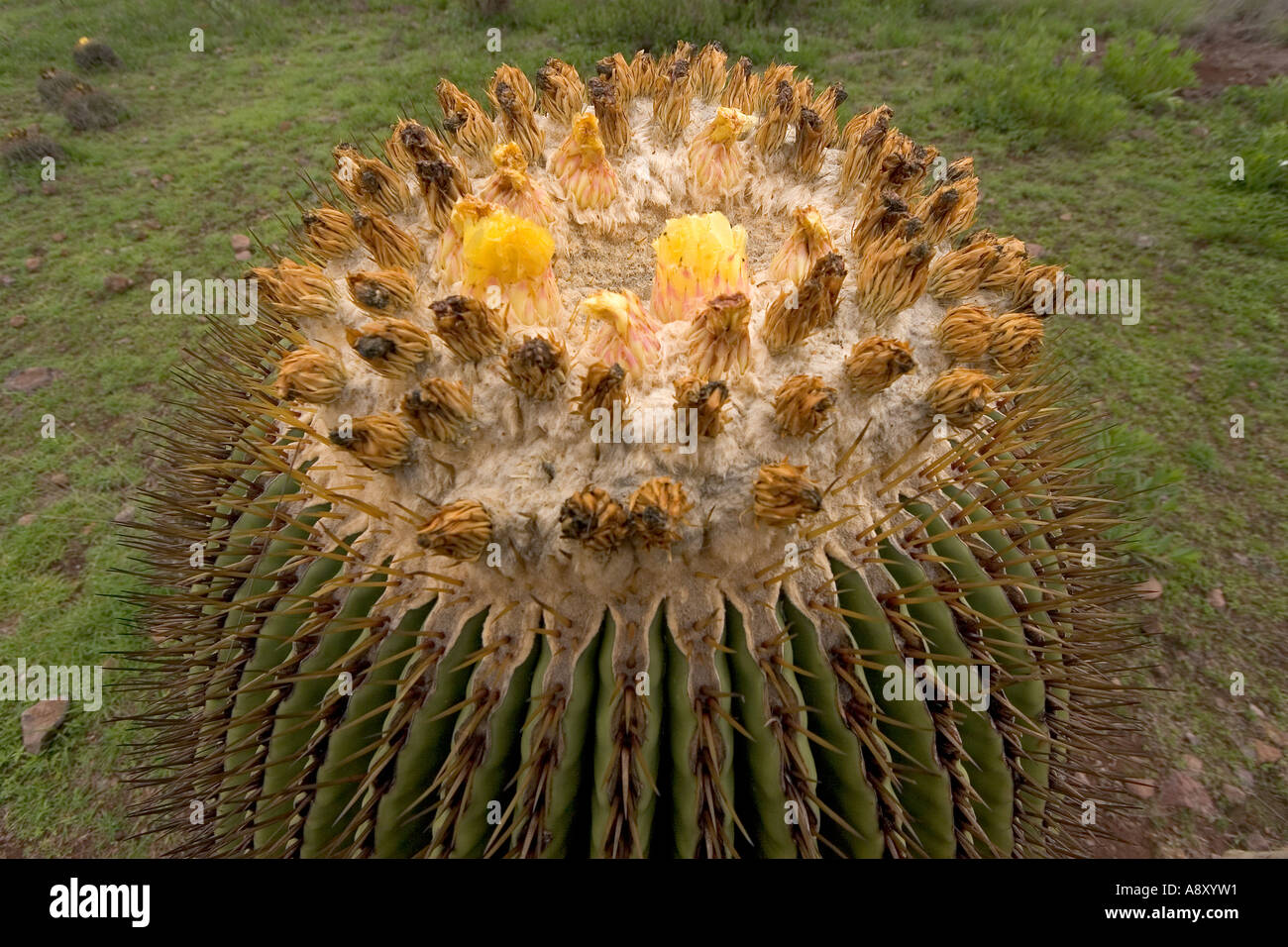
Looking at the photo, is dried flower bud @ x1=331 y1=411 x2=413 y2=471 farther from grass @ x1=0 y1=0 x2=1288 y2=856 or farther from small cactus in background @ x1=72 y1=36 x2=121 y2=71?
small cactus in background @ x1=72 y1=36 x2=121 y2=71

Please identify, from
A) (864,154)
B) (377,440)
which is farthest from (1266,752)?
(377,440)

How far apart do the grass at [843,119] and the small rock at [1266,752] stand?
45 millimetres

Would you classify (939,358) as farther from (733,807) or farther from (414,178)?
(414,178)

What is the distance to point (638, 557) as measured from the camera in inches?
60.6

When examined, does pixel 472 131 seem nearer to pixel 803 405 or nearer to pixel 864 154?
pixel 864 154

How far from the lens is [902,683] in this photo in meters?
1.58

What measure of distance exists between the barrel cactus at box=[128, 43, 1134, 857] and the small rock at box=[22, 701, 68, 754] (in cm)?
216

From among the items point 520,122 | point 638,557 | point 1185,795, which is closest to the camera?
point 638,557

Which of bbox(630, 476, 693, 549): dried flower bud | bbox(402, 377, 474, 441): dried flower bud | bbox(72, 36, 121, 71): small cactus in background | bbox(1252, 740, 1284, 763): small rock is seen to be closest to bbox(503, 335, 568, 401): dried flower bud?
bbox(402, 377, 474, 441): dried flower bud

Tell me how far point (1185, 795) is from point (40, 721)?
538cm

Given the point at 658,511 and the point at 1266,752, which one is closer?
the point at 658,511

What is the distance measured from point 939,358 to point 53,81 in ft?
32.5

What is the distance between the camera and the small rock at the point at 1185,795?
3.11 m

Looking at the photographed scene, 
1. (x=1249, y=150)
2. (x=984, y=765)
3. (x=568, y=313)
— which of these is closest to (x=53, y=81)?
(x=568, y=313)
